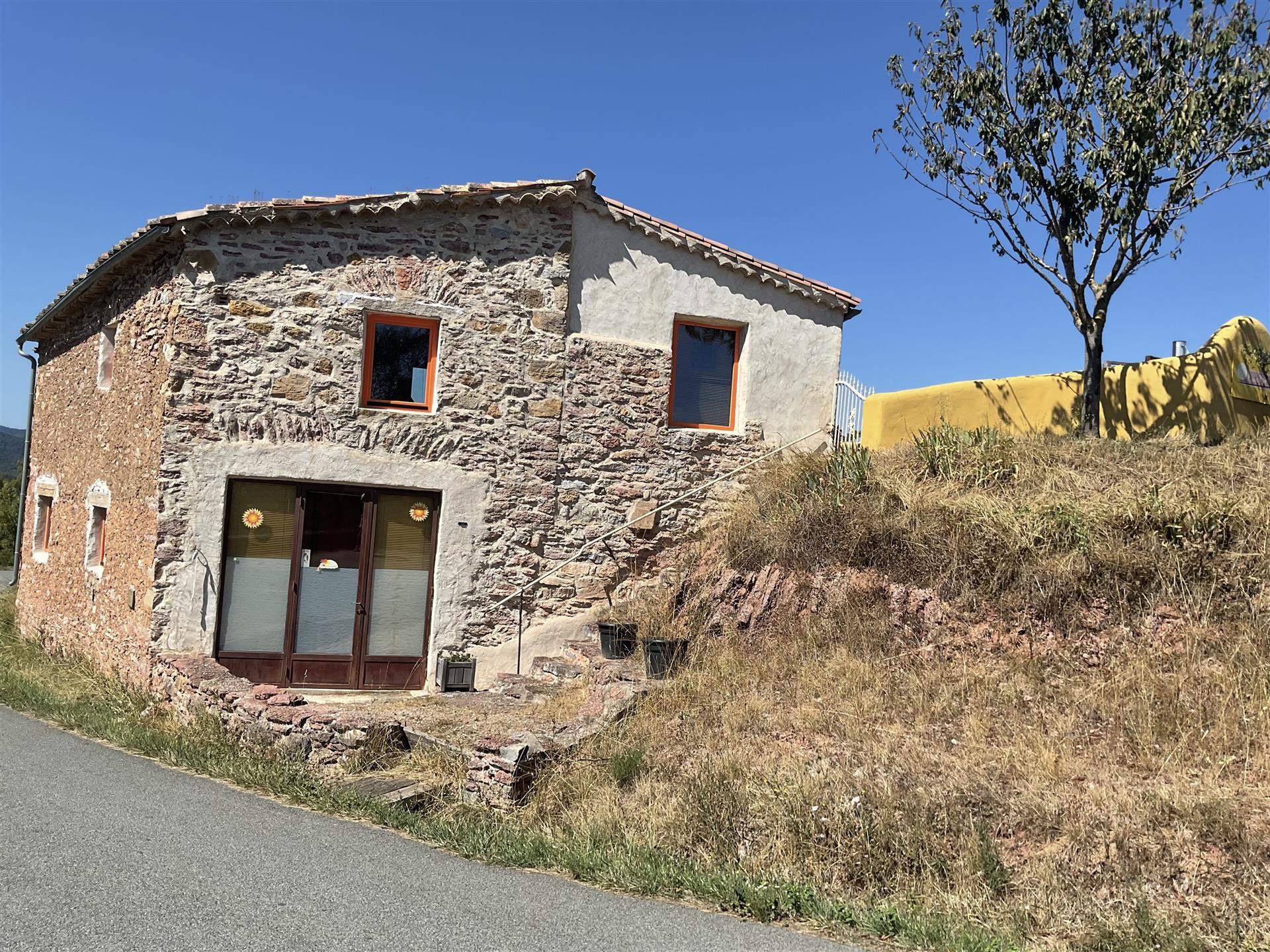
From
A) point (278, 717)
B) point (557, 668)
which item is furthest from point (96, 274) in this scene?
point (557, 668)

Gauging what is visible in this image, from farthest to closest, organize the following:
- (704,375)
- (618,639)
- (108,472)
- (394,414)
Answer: (704,375) → (108,472) → (394,414) → (618,639)

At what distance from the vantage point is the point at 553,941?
189 inches

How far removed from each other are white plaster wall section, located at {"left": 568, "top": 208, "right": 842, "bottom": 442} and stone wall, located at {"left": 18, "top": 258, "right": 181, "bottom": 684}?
4.80 metres

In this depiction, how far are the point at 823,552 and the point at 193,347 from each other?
23.1 feet

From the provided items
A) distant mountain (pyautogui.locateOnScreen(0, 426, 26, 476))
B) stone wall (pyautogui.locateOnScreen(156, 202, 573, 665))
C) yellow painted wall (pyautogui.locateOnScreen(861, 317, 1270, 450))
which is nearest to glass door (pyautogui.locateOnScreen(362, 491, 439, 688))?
stone wall (pyautogui.locateOnScreen(156, 202, 573, 665))

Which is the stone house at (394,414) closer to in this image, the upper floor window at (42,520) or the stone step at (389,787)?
the upper floor window at (42,520)

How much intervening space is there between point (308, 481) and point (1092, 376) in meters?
9.52

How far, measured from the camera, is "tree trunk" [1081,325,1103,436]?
11.9 meters

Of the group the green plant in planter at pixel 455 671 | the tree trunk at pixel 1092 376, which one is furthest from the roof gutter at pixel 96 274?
the tree trunk at pixel 1092 376

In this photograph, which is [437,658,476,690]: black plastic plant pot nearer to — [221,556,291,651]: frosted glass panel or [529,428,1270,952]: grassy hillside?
[221,556,291,651]: frosted glass panel

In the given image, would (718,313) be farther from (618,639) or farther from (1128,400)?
(1128,400)

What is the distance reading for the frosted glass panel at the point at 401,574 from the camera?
36.5ft

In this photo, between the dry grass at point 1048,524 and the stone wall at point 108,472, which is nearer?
the dry grass at point 1048,524

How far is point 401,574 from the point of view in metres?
11.2
